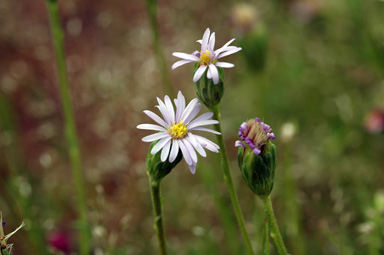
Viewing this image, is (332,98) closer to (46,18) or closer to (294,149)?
(294,149)

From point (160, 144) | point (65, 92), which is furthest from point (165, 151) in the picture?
point (65, 92)

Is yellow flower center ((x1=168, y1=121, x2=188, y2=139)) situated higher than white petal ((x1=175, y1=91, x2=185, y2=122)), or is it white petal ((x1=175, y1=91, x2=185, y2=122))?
white petal ((x1=175, y1=91, x2=185, y2=122))

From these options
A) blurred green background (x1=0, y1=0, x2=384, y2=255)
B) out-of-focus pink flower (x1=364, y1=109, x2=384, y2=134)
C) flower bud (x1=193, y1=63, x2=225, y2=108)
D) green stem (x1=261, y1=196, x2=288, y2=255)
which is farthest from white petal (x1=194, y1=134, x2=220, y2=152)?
out-of-focus pink flower (x1=364, y1=109, x2=384, y2=134)

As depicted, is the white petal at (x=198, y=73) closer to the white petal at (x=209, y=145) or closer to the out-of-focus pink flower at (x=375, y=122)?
the white petal at (x=209, y=145)

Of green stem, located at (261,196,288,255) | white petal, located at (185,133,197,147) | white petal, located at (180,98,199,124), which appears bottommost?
green stem, located at (261,196,288,255)

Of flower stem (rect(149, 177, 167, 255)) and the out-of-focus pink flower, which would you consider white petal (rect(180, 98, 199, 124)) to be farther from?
the out-of-focus pink flower

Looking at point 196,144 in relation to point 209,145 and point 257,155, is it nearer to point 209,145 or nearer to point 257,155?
point 209,145

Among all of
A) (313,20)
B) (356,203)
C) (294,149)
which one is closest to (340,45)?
(313,20)
